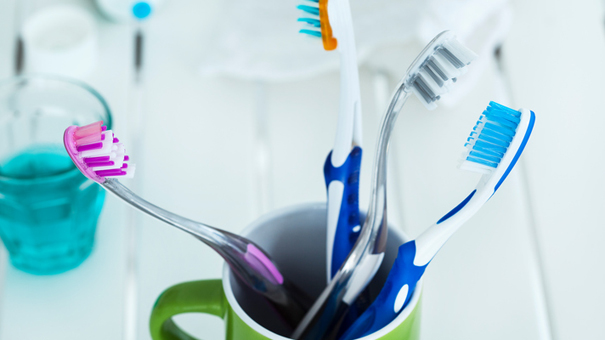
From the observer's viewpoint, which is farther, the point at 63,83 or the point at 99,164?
the point at 63,83

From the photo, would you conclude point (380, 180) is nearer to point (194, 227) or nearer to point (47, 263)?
point (194, 227)

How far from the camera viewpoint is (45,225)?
0.43 metres

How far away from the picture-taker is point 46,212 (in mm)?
432

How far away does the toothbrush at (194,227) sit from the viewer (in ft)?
0.88

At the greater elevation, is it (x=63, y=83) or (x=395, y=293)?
(x=63, y=83)

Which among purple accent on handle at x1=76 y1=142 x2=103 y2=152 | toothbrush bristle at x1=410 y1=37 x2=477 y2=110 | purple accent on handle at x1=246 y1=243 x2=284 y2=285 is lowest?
purple accent on handle at x1=246 y1=243 x2=284 y2=285

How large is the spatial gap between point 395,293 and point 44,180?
0.78 feet

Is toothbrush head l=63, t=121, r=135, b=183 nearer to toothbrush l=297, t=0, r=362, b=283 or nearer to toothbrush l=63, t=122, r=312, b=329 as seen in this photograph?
toothbrush l=63, t=122, r=312, b=329

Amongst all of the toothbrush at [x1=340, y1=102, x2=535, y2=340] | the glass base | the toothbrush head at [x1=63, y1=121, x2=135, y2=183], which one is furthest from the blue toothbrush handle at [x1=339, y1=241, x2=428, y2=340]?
the glass base

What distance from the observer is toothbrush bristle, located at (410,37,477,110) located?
28cm

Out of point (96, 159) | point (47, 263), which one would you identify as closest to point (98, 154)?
point (96, 159)

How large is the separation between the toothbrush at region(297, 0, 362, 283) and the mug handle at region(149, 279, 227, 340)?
58mm

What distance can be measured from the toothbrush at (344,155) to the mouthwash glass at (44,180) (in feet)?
0.58

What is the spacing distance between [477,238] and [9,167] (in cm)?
32
